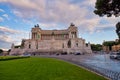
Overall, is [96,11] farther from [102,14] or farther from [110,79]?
[110,79]

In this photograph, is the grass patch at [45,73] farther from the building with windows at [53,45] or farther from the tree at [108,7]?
the building with windows at [53,45]

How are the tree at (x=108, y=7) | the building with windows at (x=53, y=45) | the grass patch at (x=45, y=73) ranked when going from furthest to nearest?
the building with windows at (x=53, y=45)
the tree at (x=108, y=7)
the grass patch at (x=45, y=73)

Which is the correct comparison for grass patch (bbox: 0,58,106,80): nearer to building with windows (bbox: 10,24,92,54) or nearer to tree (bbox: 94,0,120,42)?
tree (bbox: 94,0,120,42)

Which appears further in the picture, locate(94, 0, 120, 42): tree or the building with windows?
the building with windows

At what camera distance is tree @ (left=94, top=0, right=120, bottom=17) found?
18163mm

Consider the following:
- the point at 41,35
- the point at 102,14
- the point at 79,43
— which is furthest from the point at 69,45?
the point at 102,14

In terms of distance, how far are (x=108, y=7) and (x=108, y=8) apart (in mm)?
126

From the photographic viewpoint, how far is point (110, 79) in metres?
17.1

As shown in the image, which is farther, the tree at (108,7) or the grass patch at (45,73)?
the tree at (108,7)

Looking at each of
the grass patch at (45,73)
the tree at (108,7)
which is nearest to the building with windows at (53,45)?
the grass patch at (45,73)

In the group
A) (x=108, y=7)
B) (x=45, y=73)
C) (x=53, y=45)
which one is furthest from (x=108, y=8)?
(x=53, y=45)

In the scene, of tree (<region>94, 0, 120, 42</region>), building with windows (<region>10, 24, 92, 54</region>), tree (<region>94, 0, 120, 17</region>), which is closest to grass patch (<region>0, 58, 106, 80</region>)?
tree (<region>94, 0, 120, 42</region>)

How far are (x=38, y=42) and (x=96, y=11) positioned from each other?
133 m

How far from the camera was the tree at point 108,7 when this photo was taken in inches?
715
